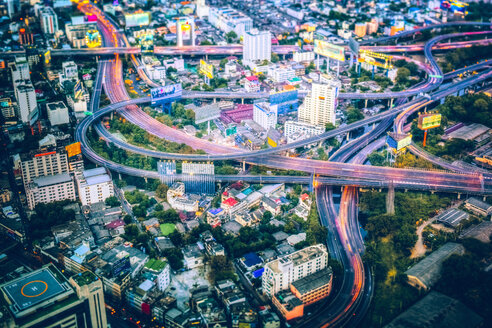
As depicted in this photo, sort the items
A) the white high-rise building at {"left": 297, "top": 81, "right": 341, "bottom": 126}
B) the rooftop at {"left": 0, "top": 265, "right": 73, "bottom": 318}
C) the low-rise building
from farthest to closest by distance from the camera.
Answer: the white high-rise building at {"left": 297, "top": 81, "right": 341, "bottom": 126} < the low-rise building < the rooftop at {"left": 0, "top": 265, "right": 73, "bottom": 318}

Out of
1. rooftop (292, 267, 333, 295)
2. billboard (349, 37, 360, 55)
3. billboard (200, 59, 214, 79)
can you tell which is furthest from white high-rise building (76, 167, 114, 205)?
billboard (349, 37, 360, 55)

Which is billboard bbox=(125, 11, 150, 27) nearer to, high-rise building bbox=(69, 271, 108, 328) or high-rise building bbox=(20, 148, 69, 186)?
high-rise building bbox=(20, 148, 69, 186)

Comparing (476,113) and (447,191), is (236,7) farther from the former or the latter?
(447,191)

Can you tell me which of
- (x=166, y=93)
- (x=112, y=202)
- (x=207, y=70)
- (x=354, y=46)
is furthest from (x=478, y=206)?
(x=207, y=70)

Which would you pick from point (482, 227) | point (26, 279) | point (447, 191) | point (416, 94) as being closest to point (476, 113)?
point (416, 94)

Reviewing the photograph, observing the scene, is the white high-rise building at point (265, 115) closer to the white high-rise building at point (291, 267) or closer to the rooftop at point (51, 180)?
the rooftop at point (51, 180)

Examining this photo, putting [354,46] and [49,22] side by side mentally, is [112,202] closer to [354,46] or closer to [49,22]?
[354,46]

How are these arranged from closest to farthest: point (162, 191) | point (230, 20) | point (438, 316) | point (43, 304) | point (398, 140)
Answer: point (43, 304) < point (438, 316) < point (162, 191) < point (398, 140) < point (230, 20)
